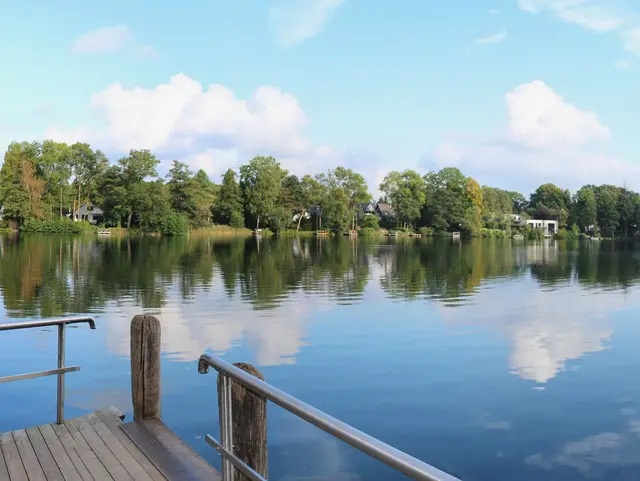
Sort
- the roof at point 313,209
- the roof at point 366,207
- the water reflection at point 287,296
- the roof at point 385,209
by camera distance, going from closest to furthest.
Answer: the water reflection at point 287,296, the roof at point 313,209, the roof at point 366,207, the roof at point 385,209

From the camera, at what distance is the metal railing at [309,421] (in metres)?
1.42

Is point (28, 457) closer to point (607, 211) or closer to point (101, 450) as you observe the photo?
point (101, 450)

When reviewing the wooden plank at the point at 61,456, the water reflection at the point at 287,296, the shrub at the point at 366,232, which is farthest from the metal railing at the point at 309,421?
the shrub at the point at 366,232

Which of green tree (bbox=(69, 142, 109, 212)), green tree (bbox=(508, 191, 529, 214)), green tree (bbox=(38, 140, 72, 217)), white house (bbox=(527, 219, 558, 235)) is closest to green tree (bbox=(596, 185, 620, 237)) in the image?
white house (bbox=(527, 219, 558, 235))

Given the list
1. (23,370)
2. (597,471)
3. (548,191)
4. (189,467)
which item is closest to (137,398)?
(189,467)

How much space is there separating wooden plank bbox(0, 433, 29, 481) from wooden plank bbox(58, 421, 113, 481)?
334 millimetres

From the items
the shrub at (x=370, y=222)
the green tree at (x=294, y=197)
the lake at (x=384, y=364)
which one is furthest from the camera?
the shrub at (x=370, y=222)

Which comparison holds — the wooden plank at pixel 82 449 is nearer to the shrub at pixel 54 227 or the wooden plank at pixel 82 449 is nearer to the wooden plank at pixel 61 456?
the wooden plank at pixel 61 456

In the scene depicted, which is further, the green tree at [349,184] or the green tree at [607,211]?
the green tree at [607,211]

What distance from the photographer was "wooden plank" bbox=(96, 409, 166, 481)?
3830 mm

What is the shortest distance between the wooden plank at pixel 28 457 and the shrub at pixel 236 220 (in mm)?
77022

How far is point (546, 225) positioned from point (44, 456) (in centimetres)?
12114

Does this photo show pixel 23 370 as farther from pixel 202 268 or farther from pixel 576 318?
pixel 202 268

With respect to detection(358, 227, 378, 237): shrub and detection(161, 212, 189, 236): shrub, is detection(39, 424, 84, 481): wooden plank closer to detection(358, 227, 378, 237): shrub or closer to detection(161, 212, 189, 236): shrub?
detection(161, 212, 189, 236): shrub
